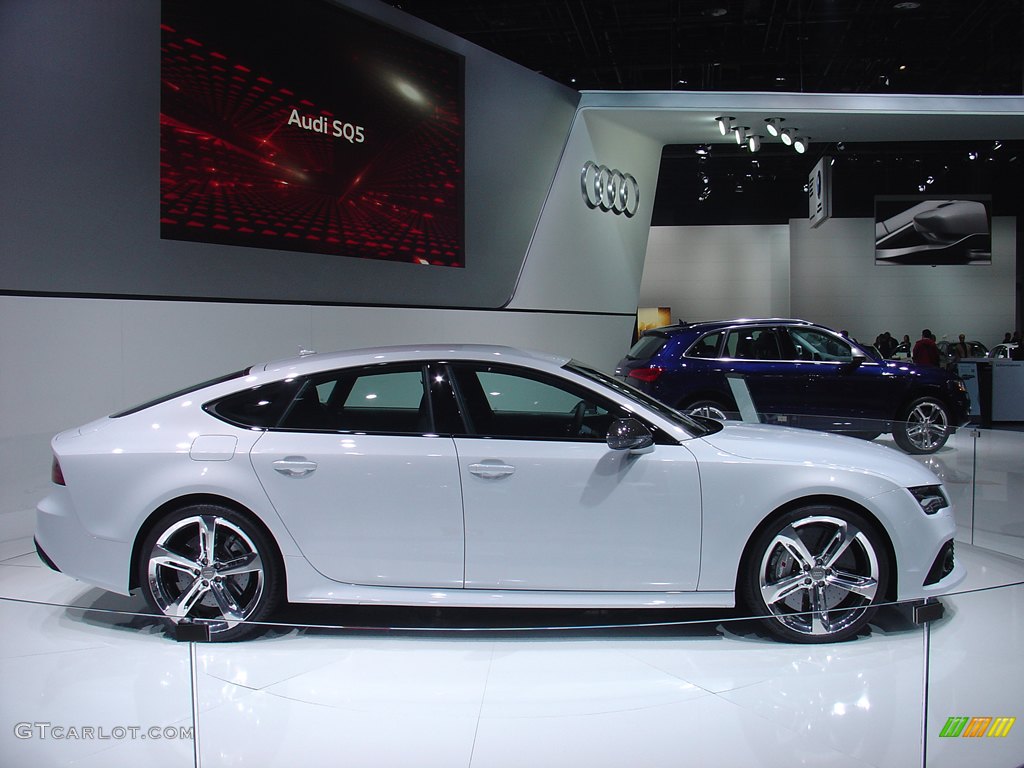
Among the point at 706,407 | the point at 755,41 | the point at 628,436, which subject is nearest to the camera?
the point at 628,436

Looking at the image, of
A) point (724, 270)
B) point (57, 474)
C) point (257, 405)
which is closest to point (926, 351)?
point (724, 270)

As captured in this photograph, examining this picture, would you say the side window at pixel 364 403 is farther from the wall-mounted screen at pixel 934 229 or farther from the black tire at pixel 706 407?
the wall-mounted screen at pixel 934 229

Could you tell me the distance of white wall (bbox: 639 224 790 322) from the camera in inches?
847

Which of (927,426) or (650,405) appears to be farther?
(927,426)

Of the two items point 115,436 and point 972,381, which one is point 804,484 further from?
point 972,381

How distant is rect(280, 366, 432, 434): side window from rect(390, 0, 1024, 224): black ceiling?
11.1m

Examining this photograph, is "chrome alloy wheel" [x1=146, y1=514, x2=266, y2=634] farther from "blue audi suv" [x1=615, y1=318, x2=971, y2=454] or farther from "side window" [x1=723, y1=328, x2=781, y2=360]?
"side window" [x1=723, y1=328, x2=781, y2=360]

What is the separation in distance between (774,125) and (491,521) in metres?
11.1

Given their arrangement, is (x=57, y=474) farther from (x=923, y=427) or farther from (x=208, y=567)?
(x=923, y=427)

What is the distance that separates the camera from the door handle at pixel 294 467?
3.30 m

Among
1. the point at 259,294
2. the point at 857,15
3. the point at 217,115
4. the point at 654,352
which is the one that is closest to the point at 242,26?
the point at 217,115

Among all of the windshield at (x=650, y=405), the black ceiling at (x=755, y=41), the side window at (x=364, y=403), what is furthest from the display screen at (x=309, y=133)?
the windshield at (x=650, y=405)

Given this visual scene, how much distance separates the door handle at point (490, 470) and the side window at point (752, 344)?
18.2 feet

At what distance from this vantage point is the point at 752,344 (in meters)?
8.41
